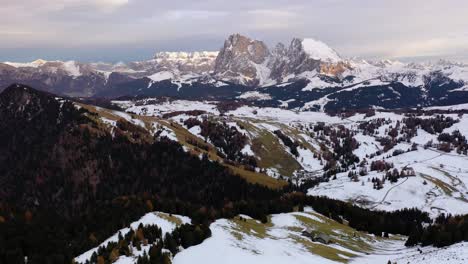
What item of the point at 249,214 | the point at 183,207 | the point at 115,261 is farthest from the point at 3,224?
the point at 115,261

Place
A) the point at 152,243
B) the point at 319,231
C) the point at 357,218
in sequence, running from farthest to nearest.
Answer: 1. the point at 357,218
2. the point at 319,231
3. the point at 152,243

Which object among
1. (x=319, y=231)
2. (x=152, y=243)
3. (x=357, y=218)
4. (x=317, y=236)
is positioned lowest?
(x=357, y=218)

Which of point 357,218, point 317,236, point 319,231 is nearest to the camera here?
point 317,236

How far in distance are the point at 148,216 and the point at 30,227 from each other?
180 feet

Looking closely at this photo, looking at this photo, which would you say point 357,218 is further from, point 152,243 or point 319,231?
point 152,243

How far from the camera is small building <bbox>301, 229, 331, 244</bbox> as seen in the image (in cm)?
10994

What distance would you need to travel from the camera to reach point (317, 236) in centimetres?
11088

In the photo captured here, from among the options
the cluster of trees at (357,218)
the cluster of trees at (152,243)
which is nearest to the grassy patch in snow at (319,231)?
the cluster of trees at (357,218)

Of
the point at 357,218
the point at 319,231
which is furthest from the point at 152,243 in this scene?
the point at 357,218

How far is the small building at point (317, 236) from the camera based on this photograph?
361 ft

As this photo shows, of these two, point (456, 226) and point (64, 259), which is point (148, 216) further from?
point (456, 226)

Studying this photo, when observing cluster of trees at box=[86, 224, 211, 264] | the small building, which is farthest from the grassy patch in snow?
cluster of trees at box=[86, 224, 211, 264]

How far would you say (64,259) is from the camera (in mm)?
91125

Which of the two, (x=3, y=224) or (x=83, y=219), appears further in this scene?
(x=3, y=224)
